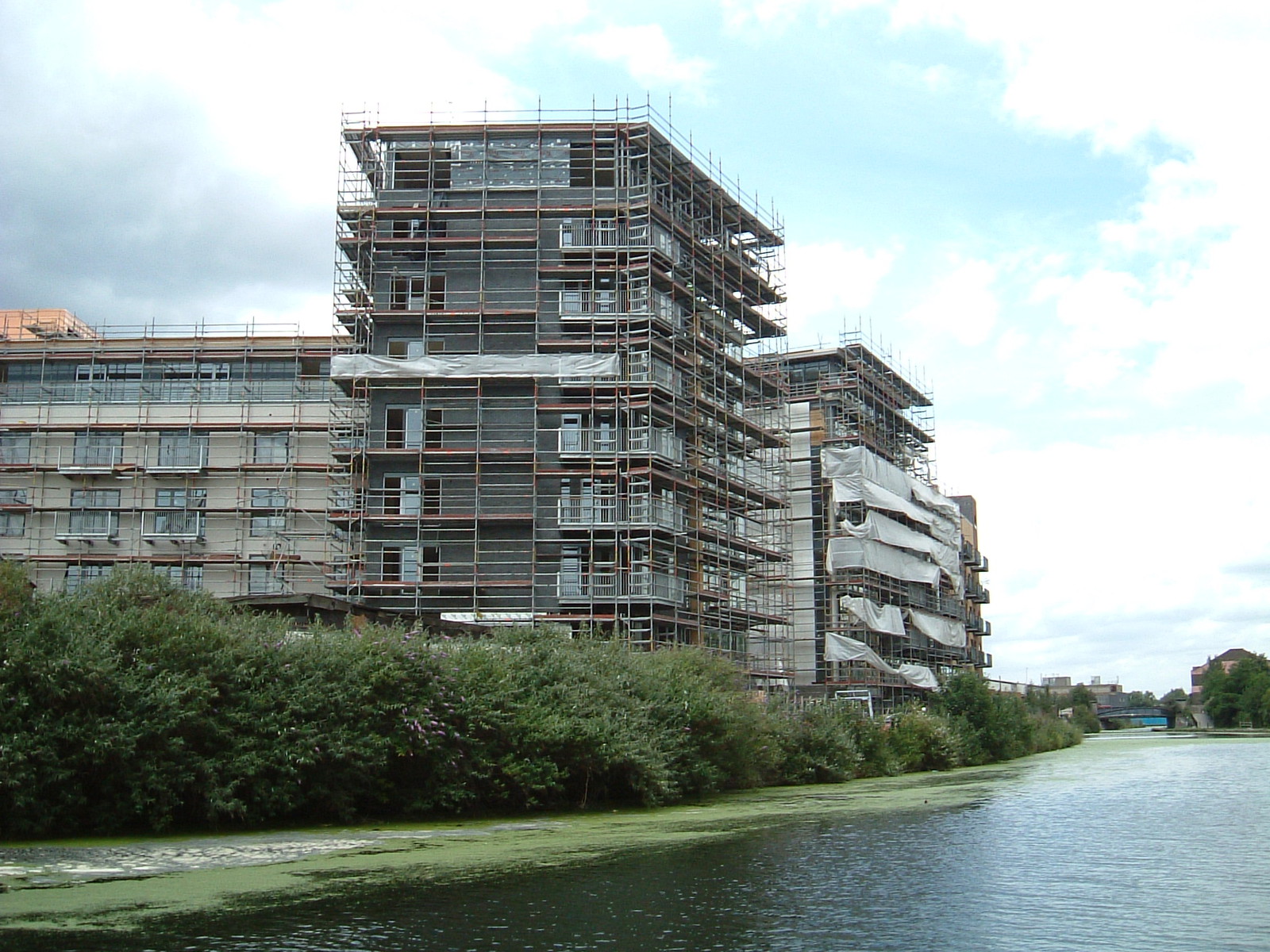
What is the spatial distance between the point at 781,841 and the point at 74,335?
58745mm

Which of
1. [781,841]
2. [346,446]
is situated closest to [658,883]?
[781,841]

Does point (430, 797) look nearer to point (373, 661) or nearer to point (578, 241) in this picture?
point (373, 661)

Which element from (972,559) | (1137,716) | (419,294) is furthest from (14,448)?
(1137,716)

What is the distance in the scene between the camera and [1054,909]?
1522 cm

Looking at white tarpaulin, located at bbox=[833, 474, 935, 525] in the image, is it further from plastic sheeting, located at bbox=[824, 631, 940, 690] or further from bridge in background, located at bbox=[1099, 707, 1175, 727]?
bridge in background, located at bbox=[1099, 707, 1175, 727]

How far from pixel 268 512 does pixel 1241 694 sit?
122 meters

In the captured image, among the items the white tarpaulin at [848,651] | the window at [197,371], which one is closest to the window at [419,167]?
the window at [197,371]

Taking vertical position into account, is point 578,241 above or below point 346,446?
above

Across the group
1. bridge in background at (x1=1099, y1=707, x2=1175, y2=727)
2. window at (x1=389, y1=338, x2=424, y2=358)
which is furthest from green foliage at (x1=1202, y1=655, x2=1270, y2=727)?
window at (x1=389, y1=338, x2=424, y2=358)

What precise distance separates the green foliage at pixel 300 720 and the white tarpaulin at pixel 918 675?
40599mm

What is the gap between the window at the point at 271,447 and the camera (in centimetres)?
6102

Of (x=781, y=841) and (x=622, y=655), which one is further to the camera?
(x=622, y=655)

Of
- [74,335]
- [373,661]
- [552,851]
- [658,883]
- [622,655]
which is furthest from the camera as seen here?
[74,335]

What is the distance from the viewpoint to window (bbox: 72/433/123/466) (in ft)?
198
